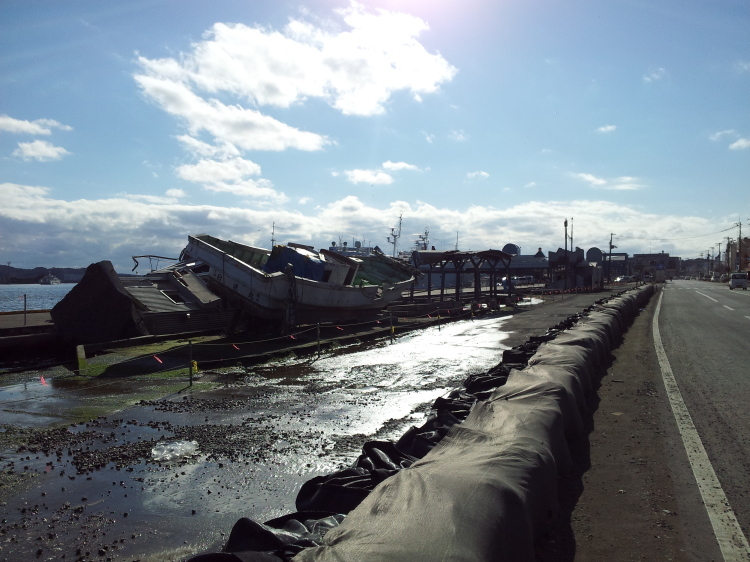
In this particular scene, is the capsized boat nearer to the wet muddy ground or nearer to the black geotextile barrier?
the wet muddy ground

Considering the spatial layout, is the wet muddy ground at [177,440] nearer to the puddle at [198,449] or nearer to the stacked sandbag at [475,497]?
the puddle at [198,449]

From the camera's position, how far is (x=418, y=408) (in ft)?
28.2

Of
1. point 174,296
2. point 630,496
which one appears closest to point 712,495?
point 630,496

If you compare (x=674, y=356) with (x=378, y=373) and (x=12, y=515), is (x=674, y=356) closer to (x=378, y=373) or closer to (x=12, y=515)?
(x=378, y=373)

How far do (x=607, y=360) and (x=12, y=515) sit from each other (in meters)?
10.1

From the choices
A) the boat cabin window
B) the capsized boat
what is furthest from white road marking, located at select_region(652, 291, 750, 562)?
the boat cabin window

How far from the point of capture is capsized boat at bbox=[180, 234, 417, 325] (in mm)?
17891

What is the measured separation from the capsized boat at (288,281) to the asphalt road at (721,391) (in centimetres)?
1154

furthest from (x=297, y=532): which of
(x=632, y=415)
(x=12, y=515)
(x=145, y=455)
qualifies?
(x=632, y=415)

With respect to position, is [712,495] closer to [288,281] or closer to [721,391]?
[721,391]

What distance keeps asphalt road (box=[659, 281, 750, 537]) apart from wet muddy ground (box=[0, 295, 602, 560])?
3.69 m

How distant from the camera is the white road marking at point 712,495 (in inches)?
137

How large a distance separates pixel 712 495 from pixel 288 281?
15265mm

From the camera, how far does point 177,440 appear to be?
6.90 meters
